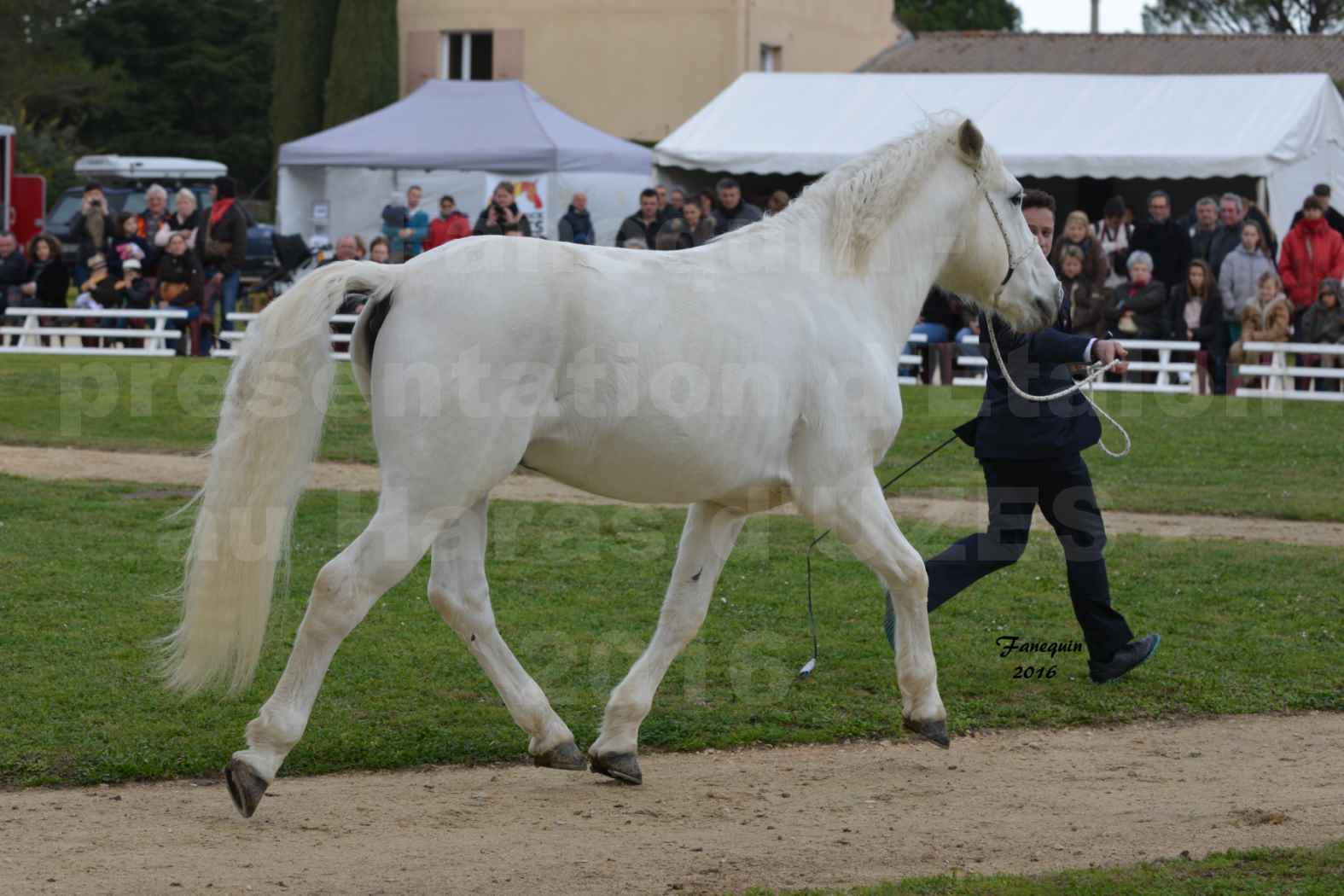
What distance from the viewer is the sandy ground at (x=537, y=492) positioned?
10.1m

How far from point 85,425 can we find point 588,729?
860cm

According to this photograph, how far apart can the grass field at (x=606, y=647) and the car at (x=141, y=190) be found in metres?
14.1

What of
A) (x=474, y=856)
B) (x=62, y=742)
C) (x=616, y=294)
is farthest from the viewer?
→ (x=62, y=742)

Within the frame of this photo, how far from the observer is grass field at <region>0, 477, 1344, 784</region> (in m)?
5.94

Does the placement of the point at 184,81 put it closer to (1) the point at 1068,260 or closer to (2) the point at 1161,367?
(1) the point at 1068,260

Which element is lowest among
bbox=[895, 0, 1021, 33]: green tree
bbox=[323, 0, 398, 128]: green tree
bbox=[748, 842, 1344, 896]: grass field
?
bbox=[748, 842, 1344, 896]: grass field

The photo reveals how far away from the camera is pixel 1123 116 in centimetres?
2036

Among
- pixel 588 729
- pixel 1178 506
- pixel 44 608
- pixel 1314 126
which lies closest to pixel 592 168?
pixel 1314 126

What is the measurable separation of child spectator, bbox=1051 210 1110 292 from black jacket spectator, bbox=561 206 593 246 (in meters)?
5.46

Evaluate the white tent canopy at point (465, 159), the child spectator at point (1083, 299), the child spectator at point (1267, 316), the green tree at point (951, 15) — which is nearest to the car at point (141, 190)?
the white tent canopy at point (465, 159)

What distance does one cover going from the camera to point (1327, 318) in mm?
15891

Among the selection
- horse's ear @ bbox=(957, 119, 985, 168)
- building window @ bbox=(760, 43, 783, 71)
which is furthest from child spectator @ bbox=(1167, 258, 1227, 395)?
building window @ bbox=(760, 43, 783, 71)

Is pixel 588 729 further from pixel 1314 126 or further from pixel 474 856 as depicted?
pixel 1314 126

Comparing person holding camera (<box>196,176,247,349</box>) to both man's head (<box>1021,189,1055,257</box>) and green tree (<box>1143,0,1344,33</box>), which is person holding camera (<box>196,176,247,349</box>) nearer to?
man's head (<box>1021,189,1055,257</box>)
